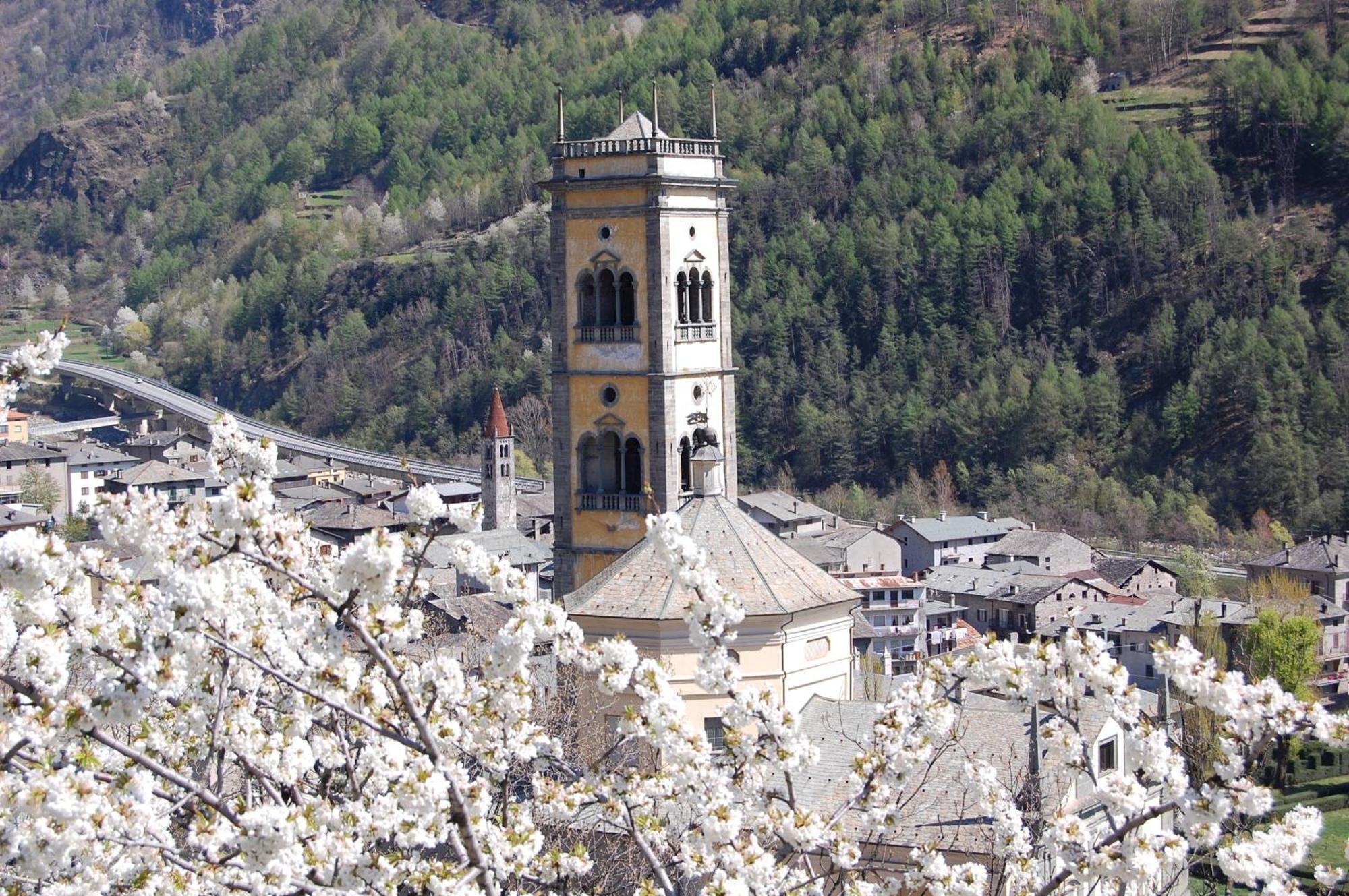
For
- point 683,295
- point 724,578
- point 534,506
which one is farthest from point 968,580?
point 724,578

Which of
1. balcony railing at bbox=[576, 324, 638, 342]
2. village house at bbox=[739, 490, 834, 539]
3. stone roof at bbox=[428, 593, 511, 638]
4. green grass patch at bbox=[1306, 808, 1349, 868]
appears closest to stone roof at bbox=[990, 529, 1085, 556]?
village house at bbox=[739, 490, 834, 539]

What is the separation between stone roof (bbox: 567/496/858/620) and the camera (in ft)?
91.1

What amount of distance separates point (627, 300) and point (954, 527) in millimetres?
48220

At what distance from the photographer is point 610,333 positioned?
4056cm

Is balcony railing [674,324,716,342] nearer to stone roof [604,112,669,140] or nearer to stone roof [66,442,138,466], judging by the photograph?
stone roof [604,112,669,140]

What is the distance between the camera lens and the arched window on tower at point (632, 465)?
40.3 m

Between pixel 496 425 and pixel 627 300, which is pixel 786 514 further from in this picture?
pixel 627 300

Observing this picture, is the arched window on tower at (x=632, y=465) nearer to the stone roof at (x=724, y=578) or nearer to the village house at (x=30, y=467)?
the stone roof at (x=724, y=578)

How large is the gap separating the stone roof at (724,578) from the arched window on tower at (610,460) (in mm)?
10428

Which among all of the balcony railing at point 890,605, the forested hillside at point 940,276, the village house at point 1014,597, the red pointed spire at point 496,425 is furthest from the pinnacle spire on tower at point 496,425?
the balcony railing at point 890,605

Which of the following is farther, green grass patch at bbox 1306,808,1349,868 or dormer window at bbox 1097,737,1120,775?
green grass patch at bbox 1306,808,1349,868

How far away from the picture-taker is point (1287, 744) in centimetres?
5197

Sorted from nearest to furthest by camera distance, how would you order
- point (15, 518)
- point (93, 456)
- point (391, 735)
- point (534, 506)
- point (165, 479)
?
1. point (391, 735)
2. point (15, 518)
3. point (534, 506)
4. point (165, 479)
5. point (93, 456)

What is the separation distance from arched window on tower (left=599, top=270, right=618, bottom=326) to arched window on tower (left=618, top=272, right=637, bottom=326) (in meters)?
Result: 0.09
